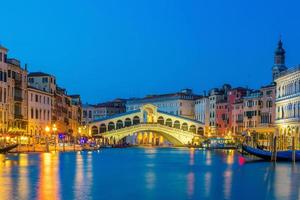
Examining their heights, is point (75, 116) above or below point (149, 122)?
above

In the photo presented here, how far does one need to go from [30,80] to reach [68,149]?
312 inches

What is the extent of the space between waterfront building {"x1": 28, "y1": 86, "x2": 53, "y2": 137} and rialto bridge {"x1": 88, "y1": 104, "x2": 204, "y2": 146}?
1590 cm

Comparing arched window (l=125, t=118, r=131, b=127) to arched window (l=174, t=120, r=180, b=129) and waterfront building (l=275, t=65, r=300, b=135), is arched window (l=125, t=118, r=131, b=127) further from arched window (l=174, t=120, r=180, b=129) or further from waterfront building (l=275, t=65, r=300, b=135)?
waterfront building (l=275, t=65, r=300, b=135)

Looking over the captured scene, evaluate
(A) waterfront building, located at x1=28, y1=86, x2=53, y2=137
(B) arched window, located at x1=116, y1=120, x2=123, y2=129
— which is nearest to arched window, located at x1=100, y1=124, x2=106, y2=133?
(B) arched window, located at x1=116, y1=120, x2=123, y2=129

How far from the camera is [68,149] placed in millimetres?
52938

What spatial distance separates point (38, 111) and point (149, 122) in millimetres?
20861

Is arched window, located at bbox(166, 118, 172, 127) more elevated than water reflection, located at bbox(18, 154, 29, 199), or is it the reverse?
arched window, located at bbox(166, 118, 172, 127)

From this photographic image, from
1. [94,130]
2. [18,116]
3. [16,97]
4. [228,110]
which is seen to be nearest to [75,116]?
[94,130]

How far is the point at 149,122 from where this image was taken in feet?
238

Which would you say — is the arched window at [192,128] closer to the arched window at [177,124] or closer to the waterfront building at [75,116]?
the arched window at [177,124]

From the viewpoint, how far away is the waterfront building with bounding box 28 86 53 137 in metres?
51.6

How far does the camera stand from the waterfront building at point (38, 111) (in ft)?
169

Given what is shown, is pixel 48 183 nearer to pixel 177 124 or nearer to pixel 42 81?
pixel 42 81

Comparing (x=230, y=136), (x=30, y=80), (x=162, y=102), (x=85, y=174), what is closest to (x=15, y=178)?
(x=85, y=174)
